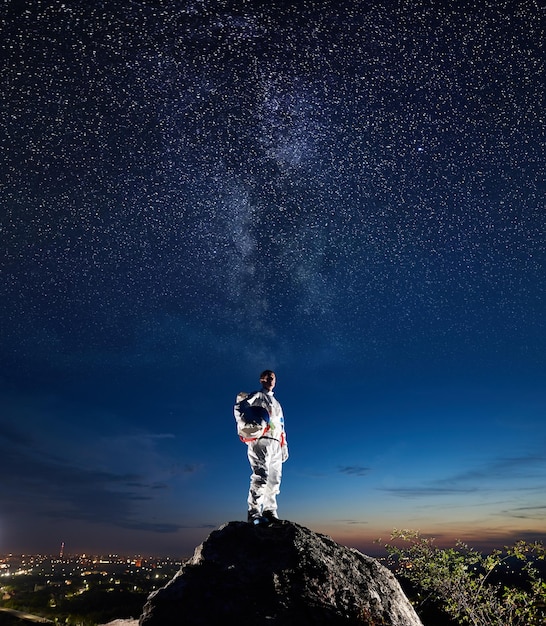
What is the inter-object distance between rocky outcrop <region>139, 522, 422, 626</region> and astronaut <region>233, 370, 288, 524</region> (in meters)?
0.73

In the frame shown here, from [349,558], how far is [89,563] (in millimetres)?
180697

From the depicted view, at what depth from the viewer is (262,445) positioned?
7914 mm

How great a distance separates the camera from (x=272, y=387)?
866 centimetres

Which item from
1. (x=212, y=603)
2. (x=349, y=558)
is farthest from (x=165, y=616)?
(x=349, y=558)

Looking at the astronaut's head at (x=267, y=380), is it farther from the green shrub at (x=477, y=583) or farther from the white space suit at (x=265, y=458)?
the green shrub at (x=477, y=583)

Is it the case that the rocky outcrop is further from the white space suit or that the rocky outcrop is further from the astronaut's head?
the astronaut's head

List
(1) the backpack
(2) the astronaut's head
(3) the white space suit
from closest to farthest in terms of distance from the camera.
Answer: (3) the white space suit < (1) the backpack < (2) the astronaut's head

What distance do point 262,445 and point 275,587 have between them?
2640 millimetres

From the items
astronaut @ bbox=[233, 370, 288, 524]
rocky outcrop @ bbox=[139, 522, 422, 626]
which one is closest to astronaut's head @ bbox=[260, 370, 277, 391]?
astronaut @ bbox=[233, 370, 288, 524]

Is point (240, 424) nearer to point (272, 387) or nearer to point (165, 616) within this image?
point (272, 387)

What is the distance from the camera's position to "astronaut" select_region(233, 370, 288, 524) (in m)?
7.64

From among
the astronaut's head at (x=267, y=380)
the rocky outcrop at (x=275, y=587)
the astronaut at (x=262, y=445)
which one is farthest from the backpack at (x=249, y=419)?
the rocky outcrop at (x=275, y=587)

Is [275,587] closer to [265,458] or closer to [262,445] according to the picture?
[265,458]

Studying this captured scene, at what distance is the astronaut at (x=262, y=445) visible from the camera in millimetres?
7643
